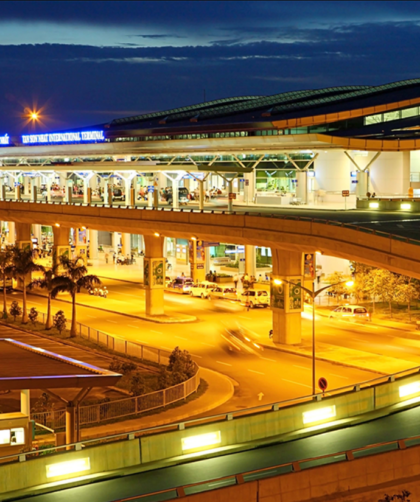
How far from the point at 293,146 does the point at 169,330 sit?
22591 mm

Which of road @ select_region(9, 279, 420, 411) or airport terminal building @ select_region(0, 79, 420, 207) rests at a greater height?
airport terminal building @ select_region(0, 79, 420, 207)

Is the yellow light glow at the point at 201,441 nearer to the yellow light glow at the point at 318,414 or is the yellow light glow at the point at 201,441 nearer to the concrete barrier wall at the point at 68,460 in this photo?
the concrete barrier wall at the point at 68,460

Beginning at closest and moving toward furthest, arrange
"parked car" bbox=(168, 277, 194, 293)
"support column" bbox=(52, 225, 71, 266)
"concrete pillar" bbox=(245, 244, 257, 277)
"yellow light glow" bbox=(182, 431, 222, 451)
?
"yellow light glow" bbox=(182, 431, 222, 451) < "parked car" bbox=(168, 277, 194, 293) < "support column" bbox=(52, 225, 71, 266) < "concrete pillar" bbox=(245, 244, 257, 277)

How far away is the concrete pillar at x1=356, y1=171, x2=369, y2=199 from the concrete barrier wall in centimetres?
5629

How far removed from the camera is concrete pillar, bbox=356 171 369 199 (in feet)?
250

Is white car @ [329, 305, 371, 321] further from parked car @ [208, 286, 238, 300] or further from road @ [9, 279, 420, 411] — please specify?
parked car @ [208, 286, 238, 300]

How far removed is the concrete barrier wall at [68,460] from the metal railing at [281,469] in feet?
7.64

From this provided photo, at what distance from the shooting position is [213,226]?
6003 cm

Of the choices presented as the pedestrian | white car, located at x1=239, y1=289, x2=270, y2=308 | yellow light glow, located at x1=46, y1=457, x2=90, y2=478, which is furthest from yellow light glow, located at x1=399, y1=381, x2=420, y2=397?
the pedestrian

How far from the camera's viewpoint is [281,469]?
21625mm

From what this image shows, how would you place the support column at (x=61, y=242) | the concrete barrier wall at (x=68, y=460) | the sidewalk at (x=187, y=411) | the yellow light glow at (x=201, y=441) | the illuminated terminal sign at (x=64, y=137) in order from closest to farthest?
the concrete barrier wall at (x=68, y=460)
the yellow light glow at (x=201, y=441)
the sidewalk at (x=187, y=411)
the support column at (x=61, y=242)
the illuminated terminal sign at (x=64, y=137)

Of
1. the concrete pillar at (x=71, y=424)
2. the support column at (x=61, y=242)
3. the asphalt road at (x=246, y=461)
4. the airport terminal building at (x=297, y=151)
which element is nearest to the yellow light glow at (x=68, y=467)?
the asphalt road at (x=246, y=461)

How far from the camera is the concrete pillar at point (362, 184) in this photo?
76.2m

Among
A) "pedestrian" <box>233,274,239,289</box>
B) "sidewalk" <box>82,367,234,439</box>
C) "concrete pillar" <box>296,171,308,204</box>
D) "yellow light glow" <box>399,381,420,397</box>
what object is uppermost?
"concrete pillar" <box>296,171,308,204</box>
